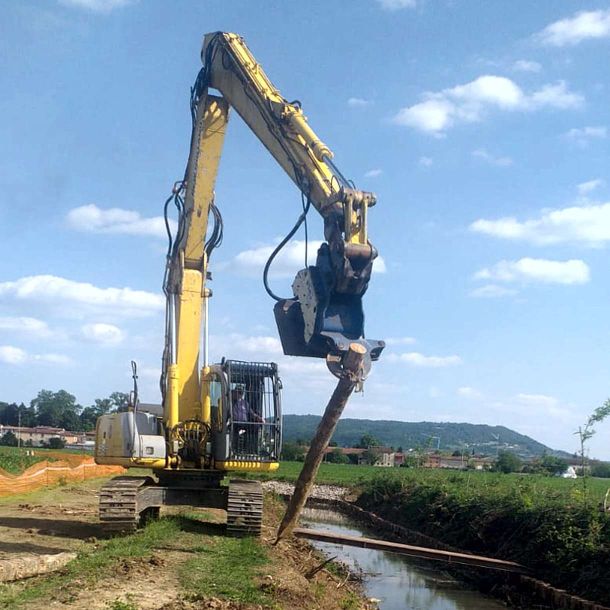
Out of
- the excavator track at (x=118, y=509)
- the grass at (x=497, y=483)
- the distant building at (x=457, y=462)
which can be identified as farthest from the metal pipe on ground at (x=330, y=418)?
the distant building at (x=457, y=462)

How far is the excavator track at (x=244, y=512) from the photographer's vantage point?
15.2 metres

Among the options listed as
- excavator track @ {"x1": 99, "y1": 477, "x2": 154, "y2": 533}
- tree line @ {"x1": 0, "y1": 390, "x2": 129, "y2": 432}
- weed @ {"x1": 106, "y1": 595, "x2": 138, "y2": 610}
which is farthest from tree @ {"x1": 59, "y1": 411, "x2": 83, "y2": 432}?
weed @ {"x1": 106, "y1": 595, "x2": 138, "y2": 610}

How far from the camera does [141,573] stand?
10898mm

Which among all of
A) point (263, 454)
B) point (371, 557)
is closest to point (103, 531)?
point (263, 454)

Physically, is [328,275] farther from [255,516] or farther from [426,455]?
[426,455]

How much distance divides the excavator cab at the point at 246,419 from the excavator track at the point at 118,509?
1809mm

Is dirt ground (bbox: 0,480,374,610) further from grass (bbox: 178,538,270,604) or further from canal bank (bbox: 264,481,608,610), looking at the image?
canal bank (bbox: 264,481,608,610)

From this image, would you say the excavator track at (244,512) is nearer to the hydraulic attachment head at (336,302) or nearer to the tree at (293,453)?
the hydraulic attachment head at (336,302)

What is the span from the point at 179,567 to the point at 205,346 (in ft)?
19.1

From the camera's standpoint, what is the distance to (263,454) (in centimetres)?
1545

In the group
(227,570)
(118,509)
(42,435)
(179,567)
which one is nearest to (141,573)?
(179,567)

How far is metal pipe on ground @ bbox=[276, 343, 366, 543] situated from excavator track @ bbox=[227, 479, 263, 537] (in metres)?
2.52

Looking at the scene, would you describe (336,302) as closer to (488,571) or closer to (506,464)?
(488,571)

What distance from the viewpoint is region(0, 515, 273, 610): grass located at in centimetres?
946
